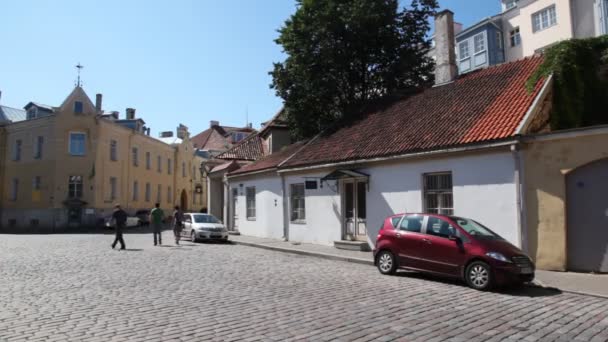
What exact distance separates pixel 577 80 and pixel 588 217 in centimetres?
475

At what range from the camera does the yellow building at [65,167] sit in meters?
37.9

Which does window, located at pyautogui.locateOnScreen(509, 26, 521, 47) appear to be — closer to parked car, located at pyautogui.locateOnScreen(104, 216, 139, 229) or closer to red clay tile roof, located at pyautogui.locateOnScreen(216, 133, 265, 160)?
red clay tile roof, located at pyautogui.locateOnScreen(216, 133, 265, 160)

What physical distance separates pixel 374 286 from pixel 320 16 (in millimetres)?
19216

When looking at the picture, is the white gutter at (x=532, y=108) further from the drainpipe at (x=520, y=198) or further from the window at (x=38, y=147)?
the window at (x=38, y=147)

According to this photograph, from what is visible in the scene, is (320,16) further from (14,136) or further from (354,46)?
(14,136)

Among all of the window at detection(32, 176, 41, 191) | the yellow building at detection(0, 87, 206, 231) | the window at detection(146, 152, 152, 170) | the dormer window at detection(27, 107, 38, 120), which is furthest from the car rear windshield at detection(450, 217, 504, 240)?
the window at detection(146, 152, 152, 170)

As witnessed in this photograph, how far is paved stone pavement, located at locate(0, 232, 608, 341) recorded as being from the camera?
20.9ft

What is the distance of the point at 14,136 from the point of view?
41625mm

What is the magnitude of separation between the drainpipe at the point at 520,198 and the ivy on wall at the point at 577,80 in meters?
2.21

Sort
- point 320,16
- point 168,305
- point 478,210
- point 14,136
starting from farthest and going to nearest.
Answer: point 14,136 → point 320,16 → point 478,210 → point 168,305

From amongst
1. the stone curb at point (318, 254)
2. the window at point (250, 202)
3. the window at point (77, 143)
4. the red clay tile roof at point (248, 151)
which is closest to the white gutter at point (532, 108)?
the stone curb at point (318, 254)

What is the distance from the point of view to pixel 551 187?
12.0 m

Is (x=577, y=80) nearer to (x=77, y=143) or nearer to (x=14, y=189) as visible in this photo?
(x=77, y=143)

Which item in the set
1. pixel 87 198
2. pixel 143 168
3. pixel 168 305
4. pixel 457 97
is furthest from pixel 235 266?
pixel 143 168
